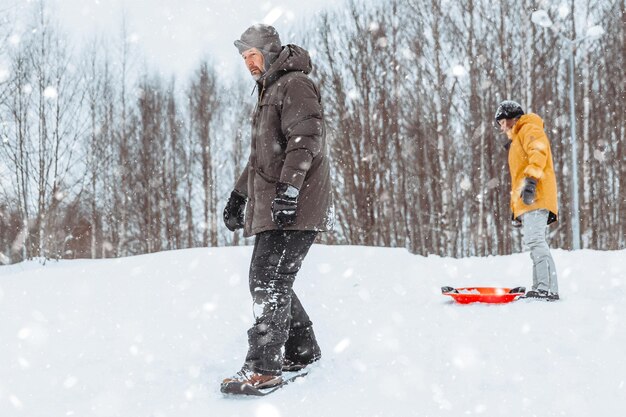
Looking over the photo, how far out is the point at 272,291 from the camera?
2.72 m

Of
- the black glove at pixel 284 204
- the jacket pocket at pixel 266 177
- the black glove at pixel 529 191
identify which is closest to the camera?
the black glove at pixel 284 204

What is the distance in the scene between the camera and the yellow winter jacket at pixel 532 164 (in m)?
4.71

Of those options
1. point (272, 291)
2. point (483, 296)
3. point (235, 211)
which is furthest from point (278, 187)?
point (483, 296)

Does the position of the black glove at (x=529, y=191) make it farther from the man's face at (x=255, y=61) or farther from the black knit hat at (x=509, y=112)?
the man's face at (x=255, y=61)

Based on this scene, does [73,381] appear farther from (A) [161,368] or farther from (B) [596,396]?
(B) [596,396]

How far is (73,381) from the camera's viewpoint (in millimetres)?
2842

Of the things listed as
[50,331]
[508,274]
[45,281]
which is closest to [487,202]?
[508,274]

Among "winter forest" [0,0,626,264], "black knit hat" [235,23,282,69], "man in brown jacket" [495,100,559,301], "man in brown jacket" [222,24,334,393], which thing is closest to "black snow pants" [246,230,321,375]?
"man in brown jacket" [222,24,334,393]

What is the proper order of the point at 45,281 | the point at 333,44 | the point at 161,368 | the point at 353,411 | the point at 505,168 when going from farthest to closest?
the point at 333,44 < the point at 505,168 < the point at 45,281 < the point at 161,368 < the point at 353,411

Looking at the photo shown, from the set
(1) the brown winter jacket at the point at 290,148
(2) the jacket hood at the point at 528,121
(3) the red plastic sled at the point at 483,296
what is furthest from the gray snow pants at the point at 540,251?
(1) the brown winter jacket at the point at 290,148

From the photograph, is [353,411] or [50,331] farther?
[50,331]

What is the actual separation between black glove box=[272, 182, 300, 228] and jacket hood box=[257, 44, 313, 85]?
2.05 ft

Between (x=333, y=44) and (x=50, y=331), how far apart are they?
1769cm

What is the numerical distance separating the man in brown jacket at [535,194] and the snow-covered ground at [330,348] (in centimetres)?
29
